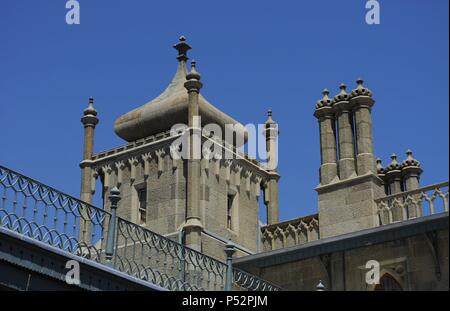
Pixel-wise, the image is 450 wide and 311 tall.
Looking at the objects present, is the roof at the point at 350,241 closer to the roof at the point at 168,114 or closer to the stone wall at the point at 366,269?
the stone wall at the point at 366,269

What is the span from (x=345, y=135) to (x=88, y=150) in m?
9.51

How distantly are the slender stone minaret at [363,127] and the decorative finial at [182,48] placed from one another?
8.08 metres

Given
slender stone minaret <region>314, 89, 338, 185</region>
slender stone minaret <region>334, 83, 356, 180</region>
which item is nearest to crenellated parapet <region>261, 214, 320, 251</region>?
slender stone minaret <region>314, 89, 338, 185</region>

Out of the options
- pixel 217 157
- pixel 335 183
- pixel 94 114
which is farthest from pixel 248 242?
pixel 94 114

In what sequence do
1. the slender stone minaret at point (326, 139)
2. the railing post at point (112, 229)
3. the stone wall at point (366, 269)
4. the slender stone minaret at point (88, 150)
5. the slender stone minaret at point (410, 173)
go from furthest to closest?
the slender stone minaret at point (88, 150)
the slender stone minaret at point (410, 173)
the slender stone minaret at point (326, 139)
the stone wall at point (366, 269)
the railing post at point (112, 229)

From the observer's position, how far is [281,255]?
2164 cm

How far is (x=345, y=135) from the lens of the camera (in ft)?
77.1

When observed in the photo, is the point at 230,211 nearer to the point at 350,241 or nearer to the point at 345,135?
the point at 345,135

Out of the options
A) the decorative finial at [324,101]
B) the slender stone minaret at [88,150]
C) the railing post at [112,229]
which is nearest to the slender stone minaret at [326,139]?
the decorative finial at [324,101]

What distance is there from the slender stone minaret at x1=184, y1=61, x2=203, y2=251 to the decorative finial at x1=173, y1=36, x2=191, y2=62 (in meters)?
2.63

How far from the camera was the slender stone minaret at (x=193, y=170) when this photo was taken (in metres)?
24.9

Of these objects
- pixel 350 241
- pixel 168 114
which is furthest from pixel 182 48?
pixel 350 241

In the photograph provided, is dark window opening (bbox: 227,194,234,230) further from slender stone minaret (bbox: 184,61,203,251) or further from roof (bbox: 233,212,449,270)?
roof (bbox: 233,212,449,270)
